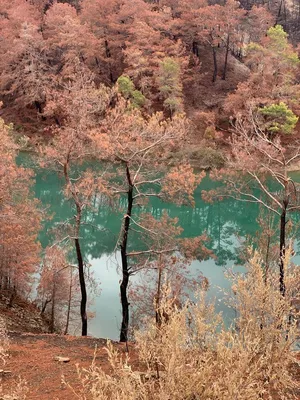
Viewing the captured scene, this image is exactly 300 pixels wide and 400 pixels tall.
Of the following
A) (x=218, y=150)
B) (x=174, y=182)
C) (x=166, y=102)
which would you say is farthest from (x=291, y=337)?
(x=166, y=102)

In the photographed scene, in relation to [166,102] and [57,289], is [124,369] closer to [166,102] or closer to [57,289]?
[57,289]

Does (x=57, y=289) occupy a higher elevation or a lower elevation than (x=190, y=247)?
lower

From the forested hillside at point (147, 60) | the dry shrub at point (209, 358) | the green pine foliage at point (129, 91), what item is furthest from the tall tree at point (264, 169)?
the green pine foliage at point (129, 91)

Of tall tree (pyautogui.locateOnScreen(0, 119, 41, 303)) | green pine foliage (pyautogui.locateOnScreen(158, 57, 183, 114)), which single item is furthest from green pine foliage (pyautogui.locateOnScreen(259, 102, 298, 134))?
tall tree (pyautogui.locateOnScreen(0, 119, 41, 303))

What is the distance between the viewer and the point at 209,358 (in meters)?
5.84

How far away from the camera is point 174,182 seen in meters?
15.4

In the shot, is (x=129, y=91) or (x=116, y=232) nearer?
(x=116, y=232)

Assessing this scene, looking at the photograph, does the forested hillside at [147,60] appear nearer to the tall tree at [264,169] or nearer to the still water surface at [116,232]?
the still water surface at [116,232]

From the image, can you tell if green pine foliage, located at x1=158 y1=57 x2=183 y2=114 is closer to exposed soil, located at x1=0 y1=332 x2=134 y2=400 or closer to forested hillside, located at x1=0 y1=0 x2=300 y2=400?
forested hillside, located at x1=0 y1=0 x2=300 y2=400

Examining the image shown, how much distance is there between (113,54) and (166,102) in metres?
12.9

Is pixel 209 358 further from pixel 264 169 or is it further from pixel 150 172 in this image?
pixel 264 169

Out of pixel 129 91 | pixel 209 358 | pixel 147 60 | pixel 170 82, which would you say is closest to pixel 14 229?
pixel 209 358

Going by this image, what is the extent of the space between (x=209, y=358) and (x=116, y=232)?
2401cm

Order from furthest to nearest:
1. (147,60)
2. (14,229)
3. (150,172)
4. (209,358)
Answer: (147,60) → (14,229) → (150,172) → (209,358)
